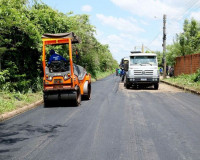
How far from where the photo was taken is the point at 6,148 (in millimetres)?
5449

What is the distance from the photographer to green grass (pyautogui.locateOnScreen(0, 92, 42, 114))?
9.76m

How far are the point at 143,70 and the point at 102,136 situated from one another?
13.8 m

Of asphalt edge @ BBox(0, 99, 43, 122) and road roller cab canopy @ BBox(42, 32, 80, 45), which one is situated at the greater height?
road roller cab canopy @ BBox(42, 32, 80, 45)

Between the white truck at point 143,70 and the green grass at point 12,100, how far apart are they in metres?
8.52

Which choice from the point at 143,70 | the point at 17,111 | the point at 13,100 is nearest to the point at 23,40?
the point at 13,100

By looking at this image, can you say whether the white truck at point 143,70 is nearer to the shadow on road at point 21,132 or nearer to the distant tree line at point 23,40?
the distant tree line at point 23,40

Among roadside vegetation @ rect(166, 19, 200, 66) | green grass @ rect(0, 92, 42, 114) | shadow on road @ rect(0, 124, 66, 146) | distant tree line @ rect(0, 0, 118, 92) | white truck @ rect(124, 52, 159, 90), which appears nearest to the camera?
shadow on road @ rect(0, 124, 66, 146)

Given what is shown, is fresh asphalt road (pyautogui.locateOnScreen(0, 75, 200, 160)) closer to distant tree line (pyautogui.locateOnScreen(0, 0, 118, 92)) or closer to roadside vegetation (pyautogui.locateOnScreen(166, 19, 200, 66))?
distant tree line (pyautogui.locateOnScreen(0, 0, 118, 92))

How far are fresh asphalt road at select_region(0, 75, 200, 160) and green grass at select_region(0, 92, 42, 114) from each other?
781 mm

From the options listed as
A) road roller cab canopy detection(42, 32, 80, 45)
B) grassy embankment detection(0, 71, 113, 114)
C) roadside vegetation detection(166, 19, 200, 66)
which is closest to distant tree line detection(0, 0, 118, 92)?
grassy embankment detection(0, 71, 113, 114)

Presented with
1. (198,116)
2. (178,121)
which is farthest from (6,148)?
(198,116)

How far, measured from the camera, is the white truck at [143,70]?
64.0 ft

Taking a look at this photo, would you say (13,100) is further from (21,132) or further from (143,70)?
(143,70)

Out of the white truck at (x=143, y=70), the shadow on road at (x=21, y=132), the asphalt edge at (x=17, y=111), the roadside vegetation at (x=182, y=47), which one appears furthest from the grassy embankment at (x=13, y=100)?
the roadside vegetation at (x=182, y=47)
